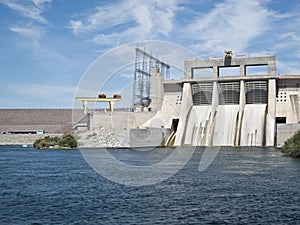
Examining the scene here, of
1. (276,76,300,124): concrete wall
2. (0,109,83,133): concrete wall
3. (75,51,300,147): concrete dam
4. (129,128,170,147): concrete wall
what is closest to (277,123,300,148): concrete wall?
(75,51,300,147): concrete dam

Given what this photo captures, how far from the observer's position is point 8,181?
23.6 metres

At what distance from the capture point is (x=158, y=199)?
17.7 m

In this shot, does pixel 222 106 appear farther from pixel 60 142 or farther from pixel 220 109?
pixel 60 142

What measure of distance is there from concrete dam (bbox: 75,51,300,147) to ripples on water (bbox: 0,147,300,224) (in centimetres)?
2658

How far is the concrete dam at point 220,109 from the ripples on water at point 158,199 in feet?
87.2

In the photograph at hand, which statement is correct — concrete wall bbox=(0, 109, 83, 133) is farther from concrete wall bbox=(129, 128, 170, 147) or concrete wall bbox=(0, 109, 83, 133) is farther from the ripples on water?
the ripples on water

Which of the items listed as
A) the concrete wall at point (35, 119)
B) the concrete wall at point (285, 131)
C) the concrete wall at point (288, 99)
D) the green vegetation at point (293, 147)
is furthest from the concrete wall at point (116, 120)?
the green vegetation at point (293, 147)

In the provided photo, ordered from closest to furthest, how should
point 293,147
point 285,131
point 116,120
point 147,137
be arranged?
point 293,147, point 285,131, point 147,137, point 116,120

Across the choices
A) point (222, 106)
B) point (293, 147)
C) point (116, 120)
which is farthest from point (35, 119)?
point (293, 147)

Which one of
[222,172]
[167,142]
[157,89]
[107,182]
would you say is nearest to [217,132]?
[167,142]

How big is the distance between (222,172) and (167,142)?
3048 cm

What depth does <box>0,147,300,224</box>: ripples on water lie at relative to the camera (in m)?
14.3

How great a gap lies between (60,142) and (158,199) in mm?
47453

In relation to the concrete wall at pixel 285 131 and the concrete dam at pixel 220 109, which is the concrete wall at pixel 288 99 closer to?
the concrete dam at pixel 220 109
